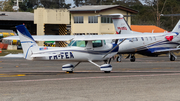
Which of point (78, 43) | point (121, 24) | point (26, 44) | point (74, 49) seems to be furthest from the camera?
point (121, 24)

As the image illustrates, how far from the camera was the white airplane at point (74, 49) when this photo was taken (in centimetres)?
1485

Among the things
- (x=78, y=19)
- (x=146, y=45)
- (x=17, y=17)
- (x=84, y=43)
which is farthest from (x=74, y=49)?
(x=17, y=17)

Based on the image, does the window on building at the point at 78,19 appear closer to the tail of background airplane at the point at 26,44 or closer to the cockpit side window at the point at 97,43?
the cockpit side window at the point at 97,43

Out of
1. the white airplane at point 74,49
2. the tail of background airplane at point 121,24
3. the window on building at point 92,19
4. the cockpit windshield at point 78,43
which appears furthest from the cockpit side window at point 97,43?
the window on building at point 92,19

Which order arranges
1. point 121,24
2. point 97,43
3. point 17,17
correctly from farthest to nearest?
point 17,17 < point 121,24 < point 97,43

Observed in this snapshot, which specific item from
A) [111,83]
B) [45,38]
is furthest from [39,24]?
[111,83]

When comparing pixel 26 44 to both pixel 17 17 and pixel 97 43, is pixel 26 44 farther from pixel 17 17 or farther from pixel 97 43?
pixel 17 17

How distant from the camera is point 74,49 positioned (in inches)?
623

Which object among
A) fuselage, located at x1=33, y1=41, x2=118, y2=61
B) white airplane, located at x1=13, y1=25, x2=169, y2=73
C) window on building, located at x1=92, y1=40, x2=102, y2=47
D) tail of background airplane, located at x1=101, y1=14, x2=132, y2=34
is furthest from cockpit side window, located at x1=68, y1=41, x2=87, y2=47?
tail of background airplane, located at x1=101, y1=14, x2=132, y2=34

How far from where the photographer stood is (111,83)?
39.5ft

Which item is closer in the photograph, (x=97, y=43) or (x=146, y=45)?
(x=97, y=43)

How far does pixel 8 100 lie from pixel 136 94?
3.83 m

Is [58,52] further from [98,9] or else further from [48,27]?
[48,27]

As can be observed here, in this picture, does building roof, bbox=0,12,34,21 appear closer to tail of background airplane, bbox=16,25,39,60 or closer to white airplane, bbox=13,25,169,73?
white airplane, bbox=13,25,169,73
